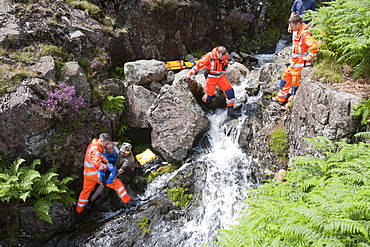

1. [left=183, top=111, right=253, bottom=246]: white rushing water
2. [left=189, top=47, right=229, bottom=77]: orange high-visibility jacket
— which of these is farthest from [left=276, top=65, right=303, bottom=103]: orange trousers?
[left=189, top=47, right=229, bottom=77]: orange high-visibility jacket

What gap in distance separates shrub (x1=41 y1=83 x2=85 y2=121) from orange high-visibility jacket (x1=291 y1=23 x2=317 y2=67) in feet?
21.3

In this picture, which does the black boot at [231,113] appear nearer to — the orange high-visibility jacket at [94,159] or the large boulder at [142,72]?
the large boulder at [142,72]

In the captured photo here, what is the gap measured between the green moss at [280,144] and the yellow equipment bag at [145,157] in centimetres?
389

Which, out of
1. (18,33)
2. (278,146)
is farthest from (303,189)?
(18,33)

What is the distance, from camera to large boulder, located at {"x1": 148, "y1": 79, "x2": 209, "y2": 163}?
8.18 meters

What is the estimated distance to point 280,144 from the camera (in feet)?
22.3

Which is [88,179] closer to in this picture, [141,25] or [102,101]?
[102,101]

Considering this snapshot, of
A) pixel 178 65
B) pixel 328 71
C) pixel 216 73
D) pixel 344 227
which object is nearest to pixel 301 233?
pixel 344 227

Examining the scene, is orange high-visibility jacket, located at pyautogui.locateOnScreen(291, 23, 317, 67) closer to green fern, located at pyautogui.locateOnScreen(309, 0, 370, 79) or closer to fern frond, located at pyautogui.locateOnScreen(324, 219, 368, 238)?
green fern, located at pyautogui.locateOnScreen(309, 0, 370, 79)

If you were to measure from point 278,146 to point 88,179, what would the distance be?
533cm

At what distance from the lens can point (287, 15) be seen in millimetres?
14719

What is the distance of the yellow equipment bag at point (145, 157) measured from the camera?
8.34 metres

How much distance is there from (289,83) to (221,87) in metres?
2.18

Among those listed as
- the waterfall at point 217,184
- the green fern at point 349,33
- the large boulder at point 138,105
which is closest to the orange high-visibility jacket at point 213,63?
the waterfall at point 217,184
